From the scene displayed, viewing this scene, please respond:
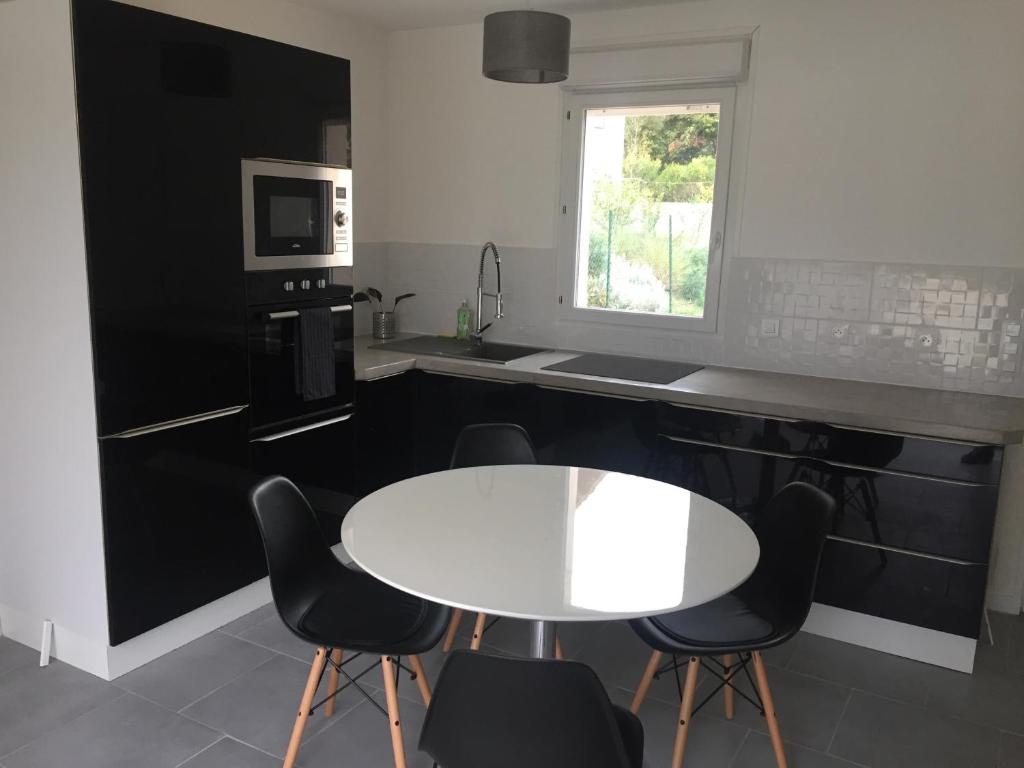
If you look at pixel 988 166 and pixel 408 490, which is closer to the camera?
pixel 408 490

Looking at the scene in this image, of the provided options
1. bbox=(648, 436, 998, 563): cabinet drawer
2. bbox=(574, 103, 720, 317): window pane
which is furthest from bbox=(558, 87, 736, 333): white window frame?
bbox=(648, 436, 998, 563): cabinet drawer

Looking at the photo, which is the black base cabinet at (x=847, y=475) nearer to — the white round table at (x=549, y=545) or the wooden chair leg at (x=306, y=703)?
the white round table at (x=549, y=545)

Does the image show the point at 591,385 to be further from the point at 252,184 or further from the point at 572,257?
the point at 252,184

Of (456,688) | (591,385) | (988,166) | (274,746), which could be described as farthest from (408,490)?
(988,166)

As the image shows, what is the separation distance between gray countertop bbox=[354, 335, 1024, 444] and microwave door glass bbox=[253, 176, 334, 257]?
25.3 inches

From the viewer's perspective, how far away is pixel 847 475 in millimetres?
3090

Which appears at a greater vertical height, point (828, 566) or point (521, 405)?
point (521, 405)

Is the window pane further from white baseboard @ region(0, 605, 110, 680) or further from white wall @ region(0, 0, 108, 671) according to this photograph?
white baseboard @ region(0, 605, 110, 680)

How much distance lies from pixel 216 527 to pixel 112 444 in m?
0.57

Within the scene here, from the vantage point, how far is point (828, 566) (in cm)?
321

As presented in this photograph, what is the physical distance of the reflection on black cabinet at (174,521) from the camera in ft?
9.02

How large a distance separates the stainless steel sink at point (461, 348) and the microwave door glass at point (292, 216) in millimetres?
884

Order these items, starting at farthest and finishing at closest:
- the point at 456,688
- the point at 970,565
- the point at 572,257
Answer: the point at 572,257
the point at 970,565
the point at 456,688

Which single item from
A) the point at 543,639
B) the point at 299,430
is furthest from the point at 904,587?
the point at 299,430
